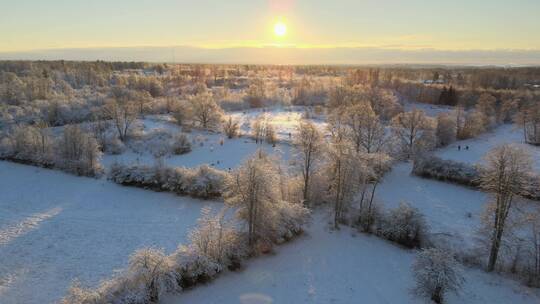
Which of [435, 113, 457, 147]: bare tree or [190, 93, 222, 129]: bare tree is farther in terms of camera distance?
[190, 93, 222, 129]: bare tree

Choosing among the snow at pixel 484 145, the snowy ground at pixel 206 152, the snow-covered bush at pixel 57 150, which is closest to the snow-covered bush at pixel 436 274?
the snowy ground at pixel 206 152

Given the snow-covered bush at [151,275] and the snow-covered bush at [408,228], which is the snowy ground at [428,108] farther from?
the snow-covered bush at [151,275]

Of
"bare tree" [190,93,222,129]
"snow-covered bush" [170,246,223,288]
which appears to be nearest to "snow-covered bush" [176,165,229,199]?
"snow-covered bush" [170,246,223,288]

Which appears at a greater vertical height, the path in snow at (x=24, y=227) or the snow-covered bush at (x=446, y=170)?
the snow-covered bush at (x=446, y=170)

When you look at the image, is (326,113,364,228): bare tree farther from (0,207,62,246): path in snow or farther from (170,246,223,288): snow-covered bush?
(0,207,62,246): path in snow

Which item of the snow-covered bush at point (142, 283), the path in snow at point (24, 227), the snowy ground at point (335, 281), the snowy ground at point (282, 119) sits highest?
the snowy ground at point (282, 119)

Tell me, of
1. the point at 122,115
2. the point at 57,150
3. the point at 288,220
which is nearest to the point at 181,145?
the point at 122,115
